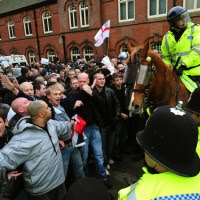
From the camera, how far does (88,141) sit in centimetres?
434

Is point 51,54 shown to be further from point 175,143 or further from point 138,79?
point 175,143

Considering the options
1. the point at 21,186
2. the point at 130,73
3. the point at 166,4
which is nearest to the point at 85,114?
the point at 130,73

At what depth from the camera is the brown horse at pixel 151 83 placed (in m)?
3.65

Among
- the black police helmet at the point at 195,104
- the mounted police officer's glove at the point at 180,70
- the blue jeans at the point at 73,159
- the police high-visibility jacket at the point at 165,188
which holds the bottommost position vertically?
the blue jeans at the point at 73,159

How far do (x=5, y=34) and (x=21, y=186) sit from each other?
27.9 m

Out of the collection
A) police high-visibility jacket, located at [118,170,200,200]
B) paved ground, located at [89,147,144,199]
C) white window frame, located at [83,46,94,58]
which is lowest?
paved ground, located at [89,147,144,199]

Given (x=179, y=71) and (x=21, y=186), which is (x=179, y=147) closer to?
(x=21, y=186)

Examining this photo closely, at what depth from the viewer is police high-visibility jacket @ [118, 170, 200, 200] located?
47.8 inches

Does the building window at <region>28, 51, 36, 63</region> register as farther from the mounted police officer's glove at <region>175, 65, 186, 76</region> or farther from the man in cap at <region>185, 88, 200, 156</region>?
the man in cap at <region>185, 88, 200, 156</region>

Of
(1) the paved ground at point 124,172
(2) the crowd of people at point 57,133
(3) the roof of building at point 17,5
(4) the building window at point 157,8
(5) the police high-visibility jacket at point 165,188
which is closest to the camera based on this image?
(5) the police high-visibility jacket at point 165,188

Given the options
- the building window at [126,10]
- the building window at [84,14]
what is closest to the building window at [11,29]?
the building window at [84,14]

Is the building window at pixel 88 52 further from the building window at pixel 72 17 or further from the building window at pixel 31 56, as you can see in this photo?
the building window at pixel 31 56

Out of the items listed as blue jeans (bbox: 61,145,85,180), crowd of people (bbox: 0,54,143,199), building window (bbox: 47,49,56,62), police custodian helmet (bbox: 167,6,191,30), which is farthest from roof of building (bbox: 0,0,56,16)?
blue jeans (bbox: 61,145,85,180)

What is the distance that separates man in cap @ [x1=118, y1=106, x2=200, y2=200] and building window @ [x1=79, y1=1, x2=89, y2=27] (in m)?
20.1
